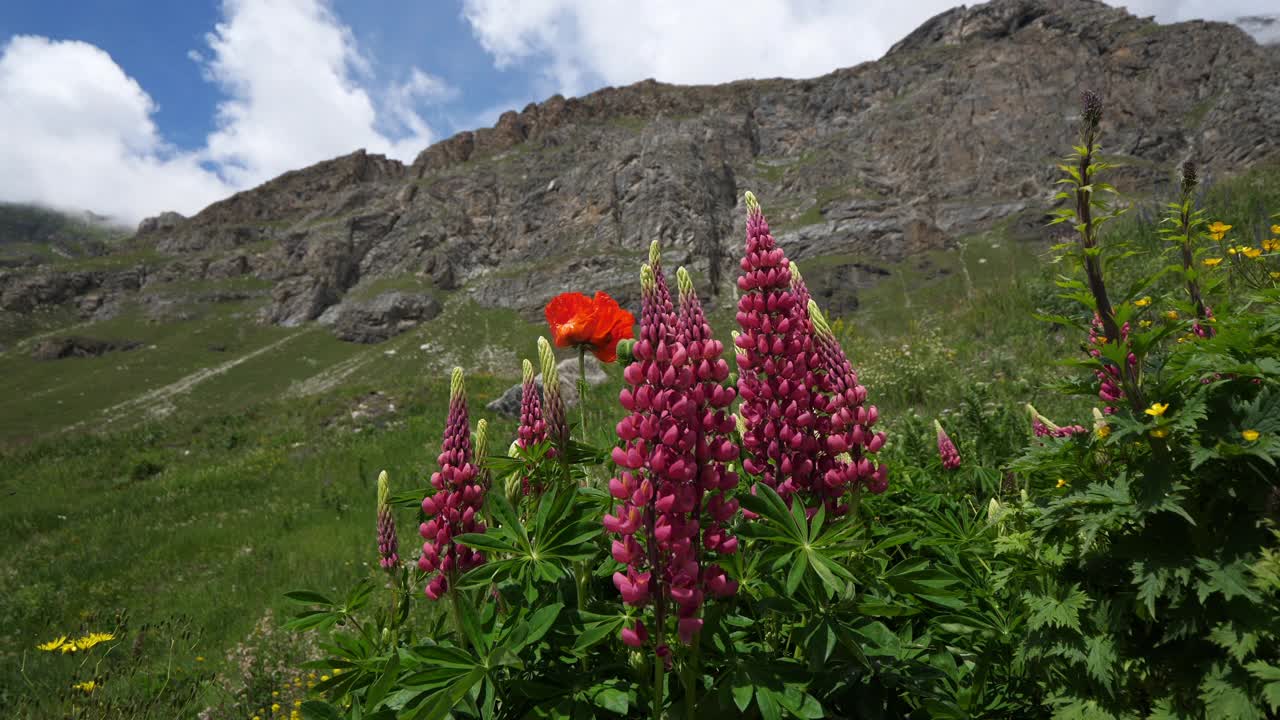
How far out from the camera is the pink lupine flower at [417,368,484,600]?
223 cm

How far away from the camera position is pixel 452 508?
7.34 feet

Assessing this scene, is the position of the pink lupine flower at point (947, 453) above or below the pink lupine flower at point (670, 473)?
below

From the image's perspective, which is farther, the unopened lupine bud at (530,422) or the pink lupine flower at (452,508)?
the unopened lupine bud at (530,422)

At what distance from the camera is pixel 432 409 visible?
15641mm

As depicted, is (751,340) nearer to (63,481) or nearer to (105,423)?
(63,481)

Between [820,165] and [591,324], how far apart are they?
108 metres

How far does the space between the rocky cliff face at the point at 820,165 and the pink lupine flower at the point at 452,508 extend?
7483 cm

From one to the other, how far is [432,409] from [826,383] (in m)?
15.1

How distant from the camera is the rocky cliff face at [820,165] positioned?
81.1 m

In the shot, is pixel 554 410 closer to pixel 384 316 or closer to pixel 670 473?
pixel 670 473

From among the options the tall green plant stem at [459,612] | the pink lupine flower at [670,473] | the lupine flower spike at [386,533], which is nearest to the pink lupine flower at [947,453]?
the pink lupine flower at [670,473]

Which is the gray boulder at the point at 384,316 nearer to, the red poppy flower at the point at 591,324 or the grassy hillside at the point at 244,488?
the grassy hillside at the point at 244,488

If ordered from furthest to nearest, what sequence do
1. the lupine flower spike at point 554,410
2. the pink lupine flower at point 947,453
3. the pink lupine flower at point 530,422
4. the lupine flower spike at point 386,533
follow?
the pink lupine flower at point 947,453 < the lupine flower spike at point 386,533 < the pink lupine flower at point 530,422 < the lupine flower spike at point 554,410

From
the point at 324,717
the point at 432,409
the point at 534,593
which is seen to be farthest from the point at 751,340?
the point at 432,409
